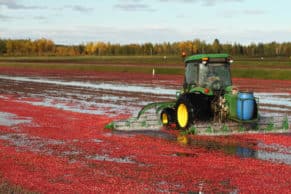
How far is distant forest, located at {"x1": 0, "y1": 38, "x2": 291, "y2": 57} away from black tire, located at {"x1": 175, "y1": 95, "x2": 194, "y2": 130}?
323ft

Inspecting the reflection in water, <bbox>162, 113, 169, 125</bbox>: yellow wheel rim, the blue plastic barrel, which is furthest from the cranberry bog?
the blue plastic barrel

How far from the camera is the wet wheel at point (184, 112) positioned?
50.7 ft

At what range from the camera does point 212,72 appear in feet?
52.9

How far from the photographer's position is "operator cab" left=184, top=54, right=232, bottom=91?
630 inches

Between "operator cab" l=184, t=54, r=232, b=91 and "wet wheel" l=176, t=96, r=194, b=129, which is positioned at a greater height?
"operator cab" l=184, t=54, r=232, b=91

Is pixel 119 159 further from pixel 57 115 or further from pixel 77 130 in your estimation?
pixel 57 115

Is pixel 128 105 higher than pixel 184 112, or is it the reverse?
pixel 184 112

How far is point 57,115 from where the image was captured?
20.8 metres

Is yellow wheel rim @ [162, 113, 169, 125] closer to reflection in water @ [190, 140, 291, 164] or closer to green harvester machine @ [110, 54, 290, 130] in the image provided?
green harvester machine @ [110, 54, 290, 130]

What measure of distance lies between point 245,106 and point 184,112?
1.99 meters

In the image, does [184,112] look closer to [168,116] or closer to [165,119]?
[168,116]

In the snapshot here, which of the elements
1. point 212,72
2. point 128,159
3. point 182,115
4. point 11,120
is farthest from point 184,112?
point 11,120

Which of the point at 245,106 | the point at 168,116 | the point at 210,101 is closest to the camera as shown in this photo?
the point at 245,106

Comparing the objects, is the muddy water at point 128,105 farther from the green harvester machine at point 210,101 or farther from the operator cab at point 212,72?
the operator cab at point 212,72
